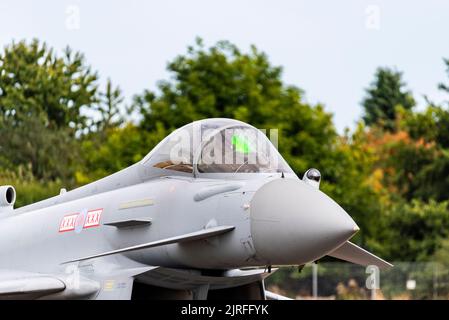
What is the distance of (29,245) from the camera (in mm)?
13695

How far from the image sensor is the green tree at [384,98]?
95.0m

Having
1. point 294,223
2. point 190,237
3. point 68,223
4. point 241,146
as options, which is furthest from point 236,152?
point 68,223

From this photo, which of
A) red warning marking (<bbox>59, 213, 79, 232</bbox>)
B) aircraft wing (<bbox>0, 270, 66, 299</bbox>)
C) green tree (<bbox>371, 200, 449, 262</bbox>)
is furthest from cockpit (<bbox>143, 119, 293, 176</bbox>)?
green tree (<bbox>371, 200, 449, 262</bbox>)

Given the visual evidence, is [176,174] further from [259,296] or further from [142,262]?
[259,296]

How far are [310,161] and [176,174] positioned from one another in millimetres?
32144

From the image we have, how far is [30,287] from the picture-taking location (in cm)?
1219

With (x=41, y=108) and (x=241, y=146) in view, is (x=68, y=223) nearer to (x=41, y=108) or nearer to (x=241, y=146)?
(x=241, y=146)

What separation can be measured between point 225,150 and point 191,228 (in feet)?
3.41

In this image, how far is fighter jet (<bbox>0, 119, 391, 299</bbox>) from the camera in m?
10.5

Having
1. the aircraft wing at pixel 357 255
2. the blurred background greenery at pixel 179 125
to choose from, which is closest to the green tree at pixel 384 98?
the blurred background greenery at pixel 179 125

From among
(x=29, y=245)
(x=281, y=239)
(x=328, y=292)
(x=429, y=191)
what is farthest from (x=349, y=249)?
(x=429, y=191)

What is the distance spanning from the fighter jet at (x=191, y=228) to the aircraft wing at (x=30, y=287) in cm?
2

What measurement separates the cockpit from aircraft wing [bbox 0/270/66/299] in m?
2.10

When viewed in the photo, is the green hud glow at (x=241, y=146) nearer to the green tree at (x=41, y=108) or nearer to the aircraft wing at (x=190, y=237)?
the aircraft wing at (x=190, y=237)
